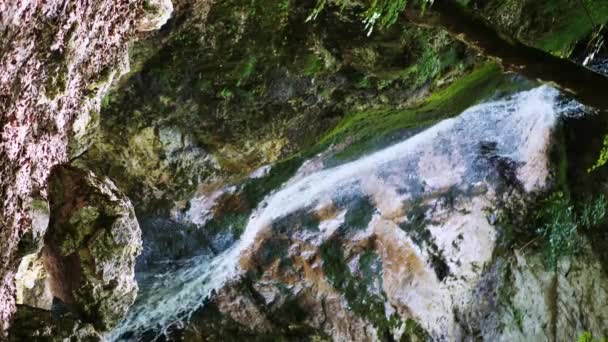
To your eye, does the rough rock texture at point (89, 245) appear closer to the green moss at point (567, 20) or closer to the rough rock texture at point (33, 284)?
the rough rock texture at point (33, 284)

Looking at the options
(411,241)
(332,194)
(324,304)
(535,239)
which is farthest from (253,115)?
(535,239)

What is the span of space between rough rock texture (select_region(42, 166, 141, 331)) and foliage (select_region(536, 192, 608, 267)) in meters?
5.66

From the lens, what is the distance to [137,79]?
4.29 meters

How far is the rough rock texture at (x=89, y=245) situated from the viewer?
2.78 m

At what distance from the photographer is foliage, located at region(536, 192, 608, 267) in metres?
7.15

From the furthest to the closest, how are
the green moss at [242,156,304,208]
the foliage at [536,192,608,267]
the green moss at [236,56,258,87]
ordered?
the foliage at [536,192,608,267] < the green moss at [242,156,304,208] < the green moss at [236,56,258,87]

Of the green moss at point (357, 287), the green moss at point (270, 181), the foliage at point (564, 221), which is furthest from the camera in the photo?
the foliage at point (564, 221)

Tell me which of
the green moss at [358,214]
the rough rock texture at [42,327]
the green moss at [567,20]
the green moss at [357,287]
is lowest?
the green moss at [357,287]

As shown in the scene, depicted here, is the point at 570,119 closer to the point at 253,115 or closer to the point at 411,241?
the point at 411,241

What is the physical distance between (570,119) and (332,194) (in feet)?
10.8

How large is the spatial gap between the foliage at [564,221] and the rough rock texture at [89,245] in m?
5.66

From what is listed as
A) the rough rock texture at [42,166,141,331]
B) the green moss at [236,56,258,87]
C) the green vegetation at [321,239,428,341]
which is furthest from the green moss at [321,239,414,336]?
the rough rock texture at [42,166,141,331]

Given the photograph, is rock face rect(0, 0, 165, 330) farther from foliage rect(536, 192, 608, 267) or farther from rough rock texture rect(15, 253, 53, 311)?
foliage rect(536, 192, 608, 267)

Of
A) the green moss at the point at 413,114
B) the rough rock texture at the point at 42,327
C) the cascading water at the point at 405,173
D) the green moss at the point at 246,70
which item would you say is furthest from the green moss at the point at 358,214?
the rough rock texture at the point at 42,327
